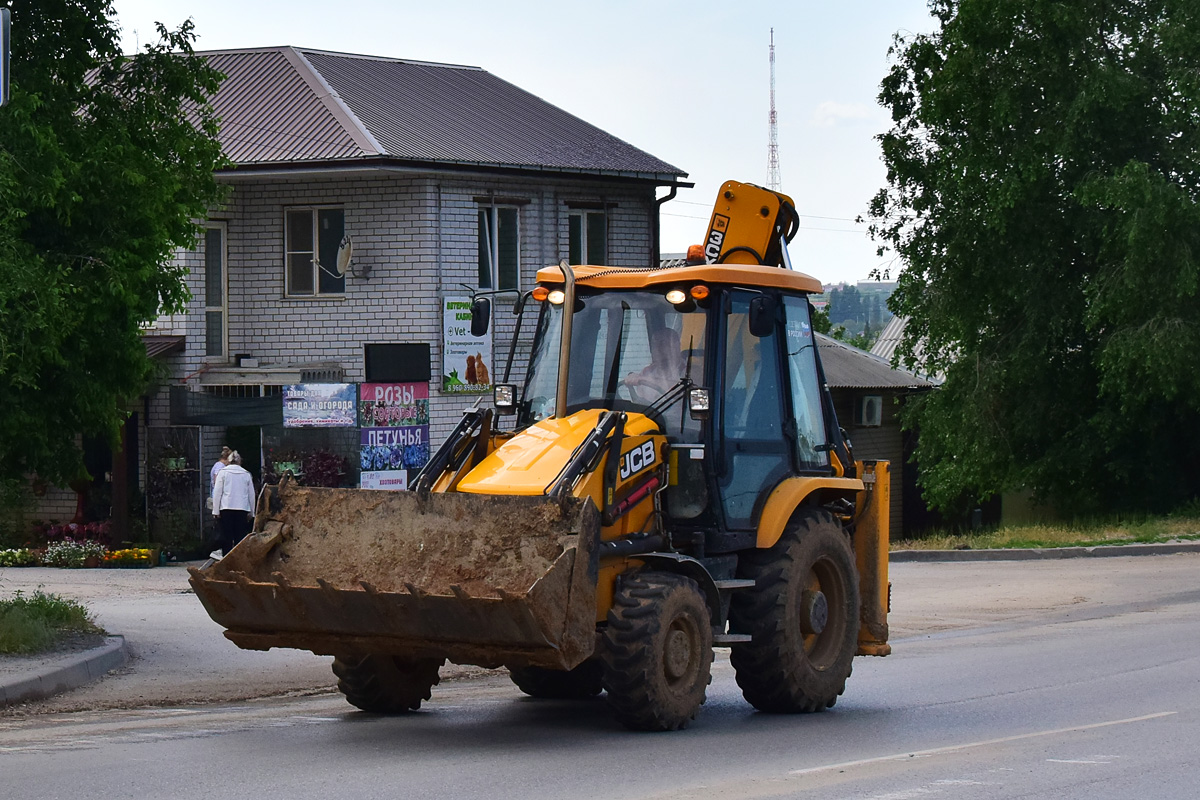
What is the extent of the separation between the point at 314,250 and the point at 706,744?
21033 mm

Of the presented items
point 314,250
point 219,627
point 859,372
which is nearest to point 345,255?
point 314,250

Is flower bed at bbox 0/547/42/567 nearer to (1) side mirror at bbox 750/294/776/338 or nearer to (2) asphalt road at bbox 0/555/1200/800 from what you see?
(2) asphalt road at bbox 0/555/1200/800

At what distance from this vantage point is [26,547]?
27.5 metres

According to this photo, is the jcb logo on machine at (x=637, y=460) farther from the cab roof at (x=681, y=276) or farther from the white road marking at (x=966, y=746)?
the white road marking at (x=966, y=746)

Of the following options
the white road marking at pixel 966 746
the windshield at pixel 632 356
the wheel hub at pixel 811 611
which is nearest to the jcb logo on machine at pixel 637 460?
the windshield at pixel 632 356

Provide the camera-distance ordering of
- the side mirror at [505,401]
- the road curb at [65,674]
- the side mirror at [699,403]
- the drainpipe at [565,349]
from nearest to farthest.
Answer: the side mirror at [699,403] → the drainpipe at [565,349] → the side mirror at [505,401] → the road curb at [65,674]

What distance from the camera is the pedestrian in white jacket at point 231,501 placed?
2458 cm

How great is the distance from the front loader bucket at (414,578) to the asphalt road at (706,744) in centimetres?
Answer: 59

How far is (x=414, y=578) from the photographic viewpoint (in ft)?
31.4

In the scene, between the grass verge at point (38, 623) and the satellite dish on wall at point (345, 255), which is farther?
the satellite dish on wall at point (345, 255)

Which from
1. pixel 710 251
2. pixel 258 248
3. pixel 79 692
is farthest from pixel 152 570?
pixel 710 251

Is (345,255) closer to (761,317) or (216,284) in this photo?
(216,284)

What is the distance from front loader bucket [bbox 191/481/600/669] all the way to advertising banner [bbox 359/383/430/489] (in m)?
18.4

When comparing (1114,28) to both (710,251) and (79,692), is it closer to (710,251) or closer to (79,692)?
(710,251)
